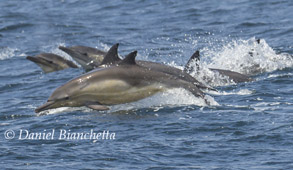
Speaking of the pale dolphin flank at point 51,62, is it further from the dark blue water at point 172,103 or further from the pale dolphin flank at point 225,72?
the pale dolphin flank at point 225,72

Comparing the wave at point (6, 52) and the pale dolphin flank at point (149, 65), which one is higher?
the wave at point (6, 52)

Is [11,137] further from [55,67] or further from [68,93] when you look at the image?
[55,67]

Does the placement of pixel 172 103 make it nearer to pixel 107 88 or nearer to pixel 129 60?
pixel 129 60

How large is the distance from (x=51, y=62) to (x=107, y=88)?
834 centimetres

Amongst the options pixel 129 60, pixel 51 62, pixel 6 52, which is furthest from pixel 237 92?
pixel 6 52

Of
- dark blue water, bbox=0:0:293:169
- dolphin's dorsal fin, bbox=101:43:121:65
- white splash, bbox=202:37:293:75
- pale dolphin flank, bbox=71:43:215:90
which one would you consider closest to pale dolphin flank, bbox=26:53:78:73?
dark blue water, bbox=0:0:293:169

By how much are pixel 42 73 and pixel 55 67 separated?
1.62 feet

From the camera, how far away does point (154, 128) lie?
1291 cm

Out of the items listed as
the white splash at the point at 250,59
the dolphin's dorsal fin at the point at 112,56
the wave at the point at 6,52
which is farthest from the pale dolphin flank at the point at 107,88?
the wave at the point at 6,52

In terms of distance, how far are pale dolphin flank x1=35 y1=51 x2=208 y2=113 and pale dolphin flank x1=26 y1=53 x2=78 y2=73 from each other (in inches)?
303

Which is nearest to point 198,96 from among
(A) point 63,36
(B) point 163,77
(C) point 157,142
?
(B) point 163,77

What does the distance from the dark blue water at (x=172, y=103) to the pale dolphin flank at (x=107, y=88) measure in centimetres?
32

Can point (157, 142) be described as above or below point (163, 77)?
below

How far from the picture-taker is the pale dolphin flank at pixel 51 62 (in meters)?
21.9
